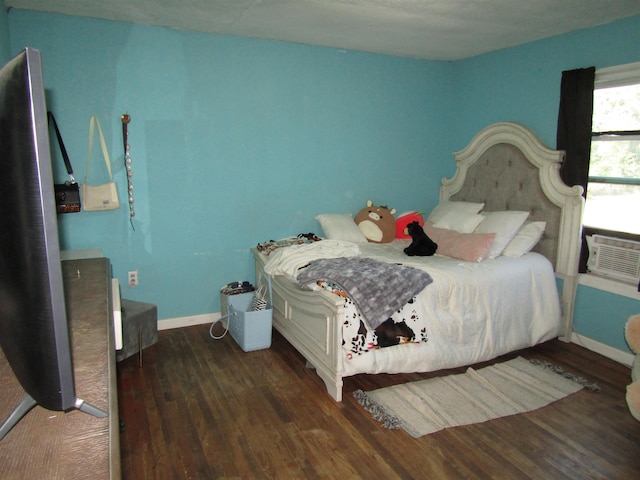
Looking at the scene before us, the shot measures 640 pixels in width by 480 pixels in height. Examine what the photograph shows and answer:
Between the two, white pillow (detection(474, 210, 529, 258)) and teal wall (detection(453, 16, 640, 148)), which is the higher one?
teal wall (detection(453, 16, 640, 148))

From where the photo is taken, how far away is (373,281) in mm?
2562

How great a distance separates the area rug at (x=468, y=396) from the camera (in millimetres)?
2340

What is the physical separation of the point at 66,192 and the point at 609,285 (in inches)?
150

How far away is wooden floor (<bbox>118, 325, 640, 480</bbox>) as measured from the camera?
1979 mm

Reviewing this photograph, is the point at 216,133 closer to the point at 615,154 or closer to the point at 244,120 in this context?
the point at 244,120

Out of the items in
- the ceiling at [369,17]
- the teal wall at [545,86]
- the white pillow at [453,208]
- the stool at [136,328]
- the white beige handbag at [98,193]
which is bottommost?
the stool at [136,328]

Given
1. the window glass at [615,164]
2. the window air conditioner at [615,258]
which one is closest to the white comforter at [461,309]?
the window air conditioner at [615,258]

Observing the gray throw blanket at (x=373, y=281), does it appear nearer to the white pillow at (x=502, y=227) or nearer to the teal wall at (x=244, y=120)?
the white pillow at (x=502, y=227)

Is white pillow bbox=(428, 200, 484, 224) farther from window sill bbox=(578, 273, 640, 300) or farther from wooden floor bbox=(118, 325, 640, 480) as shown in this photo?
wooden floor bbox=(118, 325, 640, 480)

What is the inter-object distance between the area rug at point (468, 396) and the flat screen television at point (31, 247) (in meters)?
1.84

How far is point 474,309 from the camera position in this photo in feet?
9.40

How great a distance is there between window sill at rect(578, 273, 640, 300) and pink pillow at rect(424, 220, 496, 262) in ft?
2.50

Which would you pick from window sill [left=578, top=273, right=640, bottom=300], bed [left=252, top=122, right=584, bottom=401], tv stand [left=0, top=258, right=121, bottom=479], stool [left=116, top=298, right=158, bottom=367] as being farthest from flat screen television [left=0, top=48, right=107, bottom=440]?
window sill [left=578, top=273, right=640, bottom=300]

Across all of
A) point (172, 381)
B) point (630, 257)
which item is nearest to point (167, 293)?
point (172, 381)
